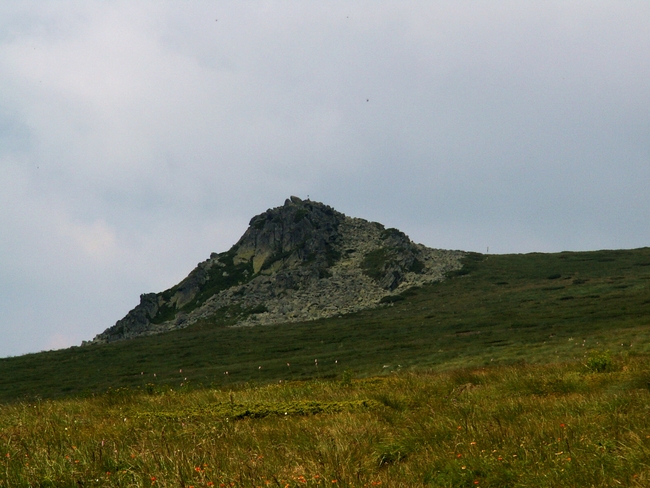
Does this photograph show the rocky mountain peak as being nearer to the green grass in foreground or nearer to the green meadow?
the green meadow

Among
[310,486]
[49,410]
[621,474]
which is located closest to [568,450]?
[621,474]

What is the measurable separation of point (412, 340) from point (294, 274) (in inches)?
1987

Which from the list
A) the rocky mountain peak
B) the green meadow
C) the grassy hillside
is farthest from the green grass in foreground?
the rocky mountain peak

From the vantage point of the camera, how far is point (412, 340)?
193 ft

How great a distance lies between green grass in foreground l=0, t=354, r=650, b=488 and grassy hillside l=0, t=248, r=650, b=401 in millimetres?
21693

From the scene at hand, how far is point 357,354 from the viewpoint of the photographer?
2116 inches

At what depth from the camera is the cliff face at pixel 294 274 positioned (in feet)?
320

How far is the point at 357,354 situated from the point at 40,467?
48.0m

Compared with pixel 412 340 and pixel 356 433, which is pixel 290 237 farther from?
pixel 356 433

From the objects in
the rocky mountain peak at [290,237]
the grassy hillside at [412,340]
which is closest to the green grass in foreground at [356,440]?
the grassy hillside at [412,340]

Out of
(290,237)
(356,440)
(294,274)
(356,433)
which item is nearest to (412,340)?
(294,274)

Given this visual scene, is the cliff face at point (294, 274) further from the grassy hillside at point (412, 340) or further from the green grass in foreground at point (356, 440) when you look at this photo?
the green grass in foreground at point (356, 440)

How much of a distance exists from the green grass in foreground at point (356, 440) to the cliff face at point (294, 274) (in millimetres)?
77872

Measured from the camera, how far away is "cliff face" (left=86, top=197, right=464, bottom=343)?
97.4 meters
